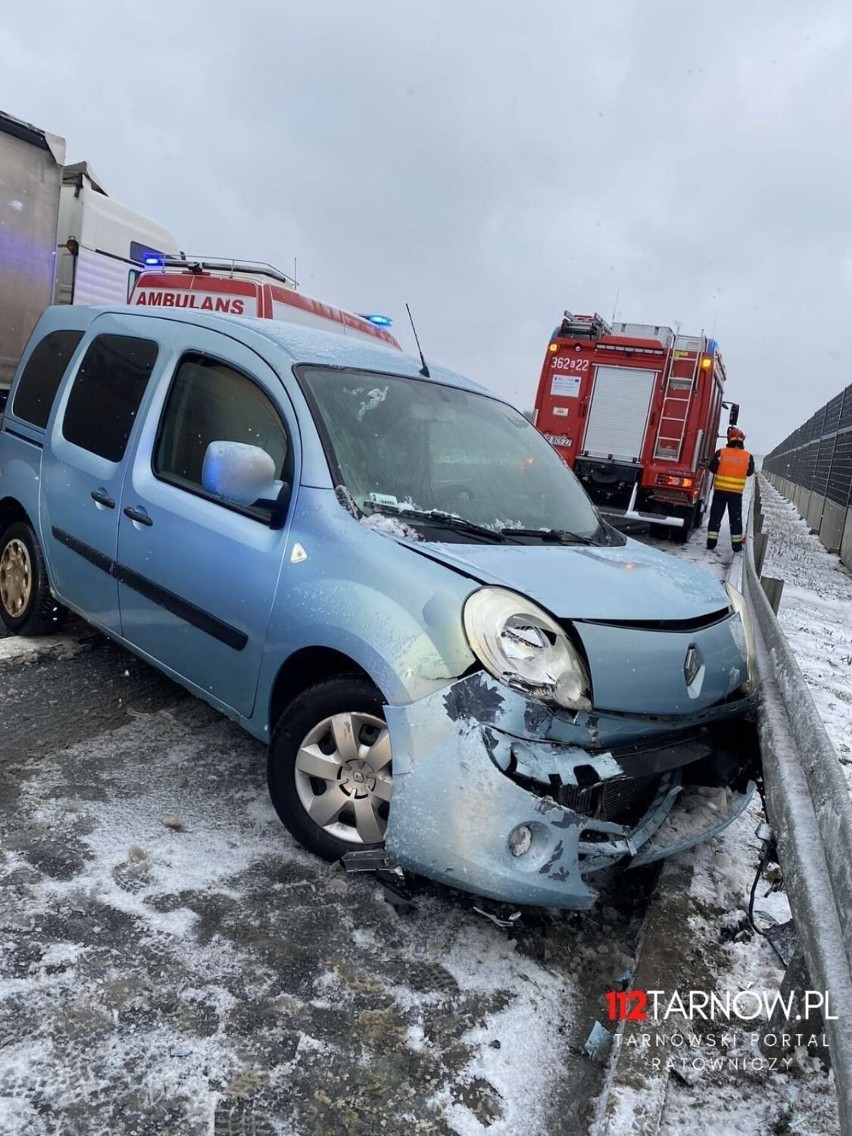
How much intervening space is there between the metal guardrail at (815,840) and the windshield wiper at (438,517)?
117cm

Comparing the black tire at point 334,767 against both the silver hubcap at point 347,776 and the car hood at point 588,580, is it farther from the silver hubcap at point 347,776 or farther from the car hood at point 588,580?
the car hood at point 588,580

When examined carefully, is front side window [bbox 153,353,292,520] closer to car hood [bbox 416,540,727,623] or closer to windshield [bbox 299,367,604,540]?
windshield [bbox 299,367,604,540]

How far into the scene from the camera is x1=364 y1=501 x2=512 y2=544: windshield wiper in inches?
118

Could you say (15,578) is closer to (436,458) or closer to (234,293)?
(436,458)

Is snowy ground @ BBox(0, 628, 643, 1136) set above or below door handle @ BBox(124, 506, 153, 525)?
below

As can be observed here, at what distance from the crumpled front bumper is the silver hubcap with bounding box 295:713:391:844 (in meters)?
0.19

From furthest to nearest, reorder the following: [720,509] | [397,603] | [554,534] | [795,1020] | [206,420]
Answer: [720,509]
[206,420]
[554,534]
[397,603]
[795,1020]

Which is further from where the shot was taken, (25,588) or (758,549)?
(758,549)

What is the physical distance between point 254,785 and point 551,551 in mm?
1584

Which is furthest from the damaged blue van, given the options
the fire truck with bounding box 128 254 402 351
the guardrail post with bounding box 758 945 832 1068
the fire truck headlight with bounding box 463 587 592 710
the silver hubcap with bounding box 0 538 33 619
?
the fire truck with bounding box 128 254 402 351

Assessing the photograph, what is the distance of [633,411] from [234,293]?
831 centimetres

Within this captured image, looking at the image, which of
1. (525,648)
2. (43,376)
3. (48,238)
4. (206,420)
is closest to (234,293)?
(48,238)

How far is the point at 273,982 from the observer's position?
2.29 metres

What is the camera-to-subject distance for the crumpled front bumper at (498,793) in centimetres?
235
